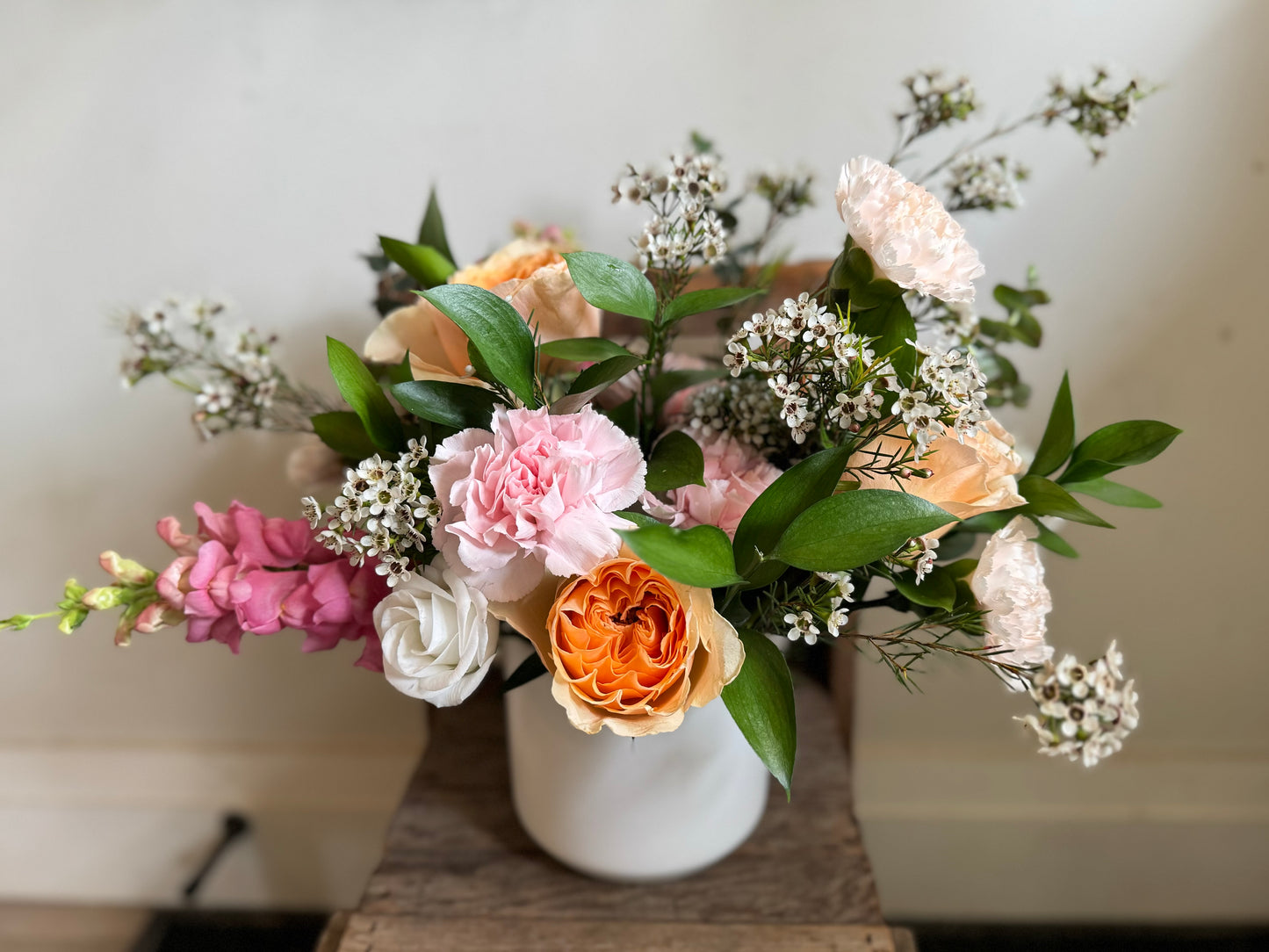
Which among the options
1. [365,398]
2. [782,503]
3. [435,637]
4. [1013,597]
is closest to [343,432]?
[365,398]

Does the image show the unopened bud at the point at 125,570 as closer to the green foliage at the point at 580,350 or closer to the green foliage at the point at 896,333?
the green foliage at the point at 580,350

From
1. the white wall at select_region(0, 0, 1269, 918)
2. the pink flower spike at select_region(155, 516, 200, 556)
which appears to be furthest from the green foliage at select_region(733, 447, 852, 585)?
the white wall at select_region(0, 0, 1269, 918)

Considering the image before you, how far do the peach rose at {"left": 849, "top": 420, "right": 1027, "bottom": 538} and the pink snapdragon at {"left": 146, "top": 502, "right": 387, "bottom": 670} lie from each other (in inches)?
12.7

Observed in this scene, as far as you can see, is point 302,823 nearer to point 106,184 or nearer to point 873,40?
point 106,184

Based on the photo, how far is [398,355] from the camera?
0.54 m

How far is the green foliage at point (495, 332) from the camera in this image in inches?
17.1

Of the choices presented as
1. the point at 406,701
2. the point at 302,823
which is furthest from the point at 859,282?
the point at 302,823

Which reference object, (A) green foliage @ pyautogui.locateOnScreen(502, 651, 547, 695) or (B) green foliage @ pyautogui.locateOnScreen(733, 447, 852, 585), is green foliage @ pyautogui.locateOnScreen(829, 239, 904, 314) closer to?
(B) green foliage @ pyautogui.locateOnScreen(733, 447, 852, 585)

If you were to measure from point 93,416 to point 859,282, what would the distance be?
915 millimetres

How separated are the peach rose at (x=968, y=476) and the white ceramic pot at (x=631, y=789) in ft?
0.71

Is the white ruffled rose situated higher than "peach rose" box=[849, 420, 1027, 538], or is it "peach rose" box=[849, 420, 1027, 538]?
"peach rose" box=[849, 420, 1027, 538]

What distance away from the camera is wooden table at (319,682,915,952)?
640 mm

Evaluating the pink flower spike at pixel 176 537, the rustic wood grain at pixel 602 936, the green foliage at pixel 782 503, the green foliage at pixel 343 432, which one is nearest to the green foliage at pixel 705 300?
the green foliage at pixel 782 503

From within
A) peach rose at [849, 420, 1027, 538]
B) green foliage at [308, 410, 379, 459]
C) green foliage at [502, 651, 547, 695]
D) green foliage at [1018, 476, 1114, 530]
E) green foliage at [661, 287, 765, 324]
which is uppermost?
green foliage at [661, 287, 765, 324]
